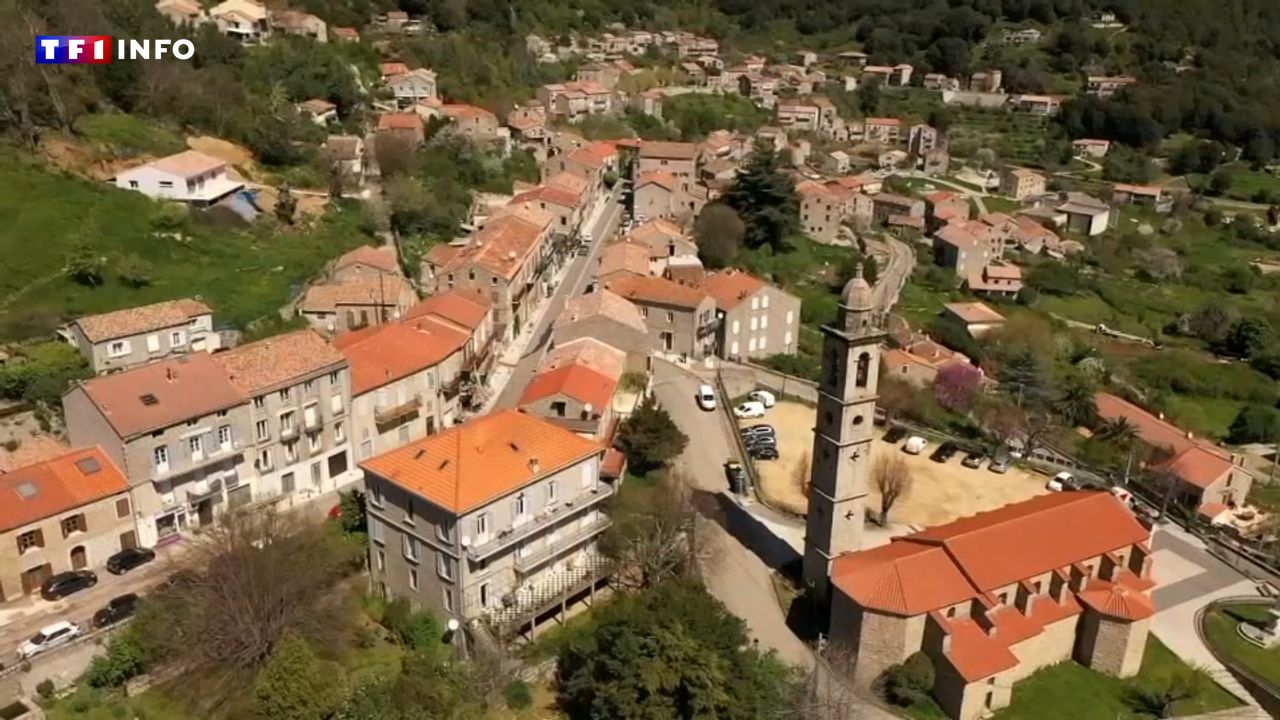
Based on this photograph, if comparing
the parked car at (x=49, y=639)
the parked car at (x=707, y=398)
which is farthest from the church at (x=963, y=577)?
the parked car at (x=49, y=639)

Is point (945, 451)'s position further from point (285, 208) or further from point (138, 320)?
point (285, 208)

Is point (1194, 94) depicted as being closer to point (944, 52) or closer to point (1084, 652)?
point (944, 52)

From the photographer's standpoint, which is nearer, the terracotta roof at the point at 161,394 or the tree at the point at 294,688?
the tree at the point at 294,688

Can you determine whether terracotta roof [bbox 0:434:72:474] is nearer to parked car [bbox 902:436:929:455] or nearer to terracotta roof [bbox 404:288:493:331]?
terracotta roof [bbox 404:288:493:331]

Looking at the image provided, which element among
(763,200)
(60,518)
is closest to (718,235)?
(763,200)

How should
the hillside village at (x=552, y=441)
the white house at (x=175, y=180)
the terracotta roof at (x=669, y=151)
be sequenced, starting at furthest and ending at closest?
the terracotta roof at (x=669, y=151)
the white house at (x=175, y=180)
the hillside village at (x=552, y=441)

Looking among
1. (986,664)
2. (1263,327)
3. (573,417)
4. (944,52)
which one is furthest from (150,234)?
(944,52)

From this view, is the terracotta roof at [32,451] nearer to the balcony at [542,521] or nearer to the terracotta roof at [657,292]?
the balcony at [542,521]
